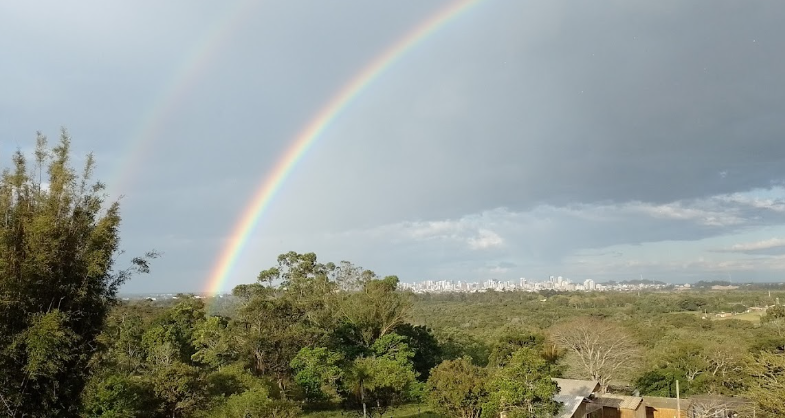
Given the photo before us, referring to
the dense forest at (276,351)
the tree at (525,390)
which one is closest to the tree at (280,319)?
the dense forest at (276,351)

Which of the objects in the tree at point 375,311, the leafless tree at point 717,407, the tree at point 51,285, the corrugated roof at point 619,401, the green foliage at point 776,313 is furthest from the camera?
the green foliage at point 776,313

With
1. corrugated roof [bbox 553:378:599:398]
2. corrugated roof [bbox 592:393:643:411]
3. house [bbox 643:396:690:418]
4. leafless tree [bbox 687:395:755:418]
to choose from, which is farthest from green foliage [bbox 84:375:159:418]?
house [bbox 643:396:690:418]

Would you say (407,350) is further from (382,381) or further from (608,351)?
(608,351)

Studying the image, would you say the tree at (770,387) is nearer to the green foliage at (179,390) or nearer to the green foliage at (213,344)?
the green foliage at (179,390)

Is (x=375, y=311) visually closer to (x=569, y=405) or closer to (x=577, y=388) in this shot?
(x=577, y=388)

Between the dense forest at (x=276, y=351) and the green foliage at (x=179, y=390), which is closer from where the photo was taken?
the dense forest at (x=276, y=351)

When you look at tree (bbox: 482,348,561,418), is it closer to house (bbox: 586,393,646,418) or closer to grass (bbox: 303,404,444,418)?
house (bbox: 586,393,646,418)

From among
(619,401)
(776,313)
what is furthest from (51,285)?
(776,313)
